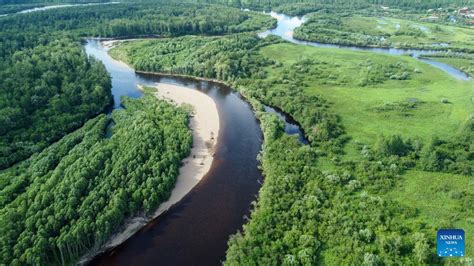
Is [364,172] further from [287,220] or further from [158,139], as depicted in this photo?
[158,139]

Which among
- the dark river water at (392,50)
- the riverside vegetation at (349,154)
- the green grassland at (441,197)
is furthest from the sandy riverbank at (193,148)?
the dark river water at (392,50)

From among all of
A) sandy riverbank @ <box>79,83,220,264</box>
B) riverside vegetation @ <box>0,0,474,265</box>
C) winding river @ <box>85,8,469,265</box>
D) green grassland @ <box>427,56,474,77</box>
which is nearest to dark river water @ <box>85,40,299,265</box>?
winding river @ <box>85,8,469,265</box>

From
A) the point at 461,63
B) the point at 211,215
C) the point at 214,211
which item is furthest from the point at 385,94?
the point at 211,215

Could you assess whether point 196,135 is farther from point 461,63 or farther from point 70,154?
point 461,63

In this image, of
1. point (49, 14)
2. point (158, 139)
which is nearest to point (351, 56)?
point (158, 139)

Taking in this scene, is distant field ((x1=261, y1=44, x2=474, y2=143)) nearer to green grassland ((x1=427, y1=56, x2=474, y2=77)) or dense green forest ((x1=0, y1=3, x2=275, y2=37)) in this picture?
green grassland ((x1=427, y1=56, x2=474, y2=77))

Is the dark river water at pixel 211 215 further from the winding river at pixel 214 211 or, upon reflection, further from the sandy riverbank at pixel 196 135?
the sandy riverbank at pixel 196 135
